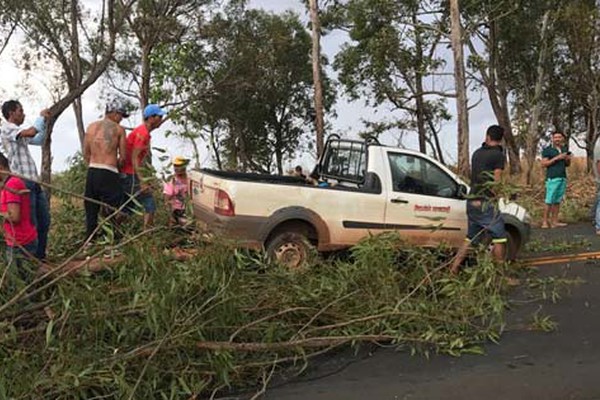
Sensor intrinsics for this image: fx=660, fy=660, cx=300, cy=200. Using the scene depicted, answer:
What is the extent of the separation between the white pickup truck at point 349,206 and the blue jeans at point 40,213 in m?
1.61

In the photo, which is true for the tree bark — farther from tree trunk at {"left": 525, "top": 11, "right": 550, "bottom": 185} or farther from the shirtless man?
the shirtless man

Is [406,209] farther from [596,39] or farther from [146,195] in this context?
[596,39]

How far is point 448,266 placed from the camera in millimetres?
6551

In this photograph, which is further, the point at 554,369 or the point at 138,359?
the point at 554,369

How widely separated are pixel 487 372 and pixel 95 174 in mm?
4397

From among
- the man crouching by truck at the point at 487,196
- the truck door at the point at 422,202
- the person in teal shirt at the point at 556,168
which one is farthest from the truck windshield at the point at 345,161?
the person in teal shirt at the point at 556,168

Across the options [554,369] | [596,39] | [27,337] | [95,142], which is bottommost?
[554,369]

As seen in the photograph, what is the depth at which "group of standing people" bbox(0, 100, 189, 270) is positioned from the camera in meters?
5.59

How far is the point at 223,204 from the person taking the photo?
23.7 feet

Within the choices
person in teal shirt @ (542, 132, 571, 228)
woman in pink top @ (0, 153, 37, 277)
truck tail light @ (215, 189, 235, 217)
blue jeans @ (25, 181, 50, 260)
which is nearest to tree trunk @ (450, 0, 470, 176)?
person in teal shirt @ (542, 132, 571, 228)

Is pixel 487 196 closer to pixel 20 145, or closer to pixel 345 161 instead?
pixel 345 161

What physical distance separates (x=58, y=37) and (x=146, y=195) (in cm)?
2135

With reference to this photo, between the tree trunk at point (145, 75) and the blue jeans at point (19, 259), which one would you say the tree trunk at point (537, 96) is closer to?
the tree trunk at point (145, 75)

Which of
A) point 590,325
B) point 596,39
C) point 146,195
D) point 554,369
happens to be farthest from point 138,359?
point 596,39
